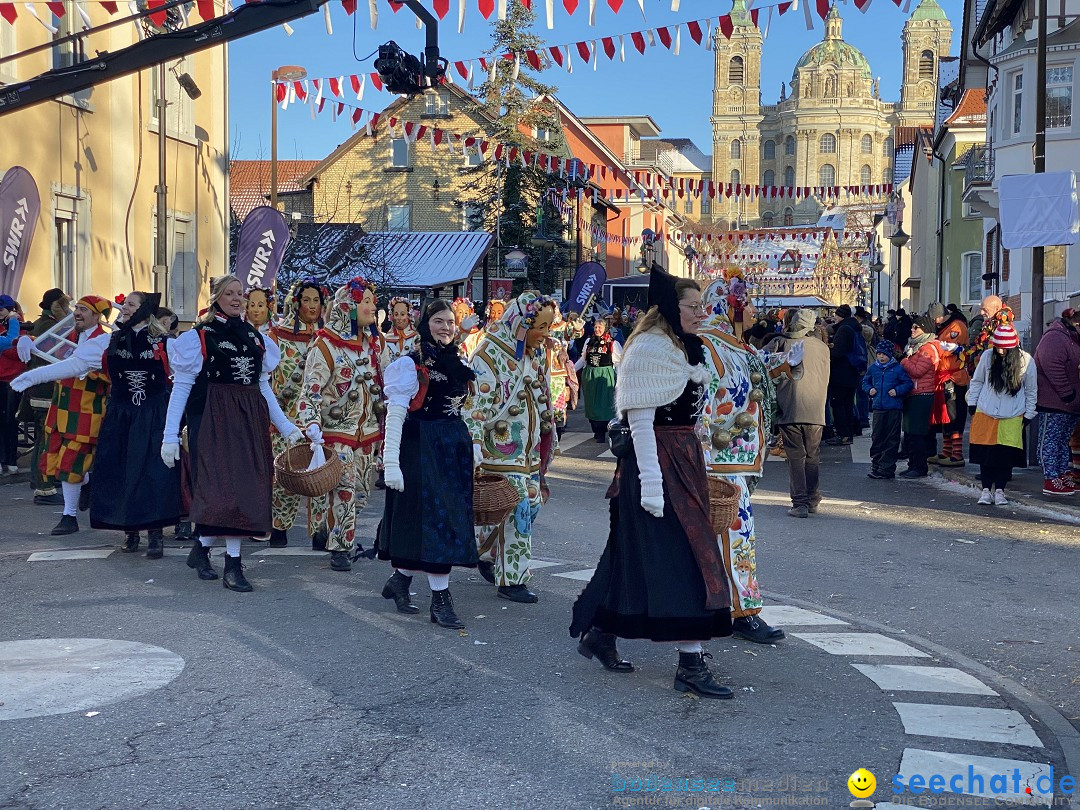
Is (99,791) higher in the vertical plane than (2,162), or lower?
lower

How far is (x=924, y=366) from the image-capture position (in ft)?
47.8

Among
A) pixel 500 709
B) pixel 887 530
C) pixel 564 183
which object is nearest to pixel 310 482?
pixel 500 709

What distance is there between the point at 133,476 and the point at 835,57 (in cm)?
16301

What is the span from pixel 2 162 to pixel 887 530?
1318 centimetres

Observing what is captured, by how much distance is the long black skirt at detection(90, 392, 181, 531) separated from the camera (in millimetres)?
8883

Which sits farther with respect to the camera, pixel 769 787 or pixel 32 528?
pixel 32 528

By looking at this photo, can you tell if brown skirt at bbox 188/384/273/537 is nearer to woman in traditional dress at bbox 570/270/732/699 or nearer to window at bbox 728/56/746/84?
woman in traditional dress at bbox 570/270/732/699

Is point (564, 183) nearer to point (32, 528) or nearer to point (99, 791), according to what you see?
point (32, 528)

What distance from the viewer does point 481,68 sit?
1741 cm

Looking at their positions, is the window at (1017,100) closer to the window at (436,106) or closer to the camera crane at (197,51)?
the camera crane at (197,51)

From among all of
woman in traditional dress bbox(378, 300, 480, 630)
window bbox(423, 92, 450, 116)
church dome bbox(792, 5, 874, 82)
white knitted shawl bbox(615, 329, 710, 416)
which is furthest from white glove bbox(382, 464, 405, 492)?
church dome bbox(792, 5, 874, 82)

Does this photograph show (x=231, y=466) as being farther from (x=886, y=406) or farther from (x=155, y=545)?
(x=886, y=406)

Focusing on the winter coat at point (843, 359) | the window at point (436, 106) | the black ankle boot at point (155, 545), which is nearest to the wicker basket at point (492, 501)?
the black ankle boot at point (155, 545)

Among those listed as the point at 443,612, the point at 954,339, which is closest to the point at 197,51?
the point at 443,612
